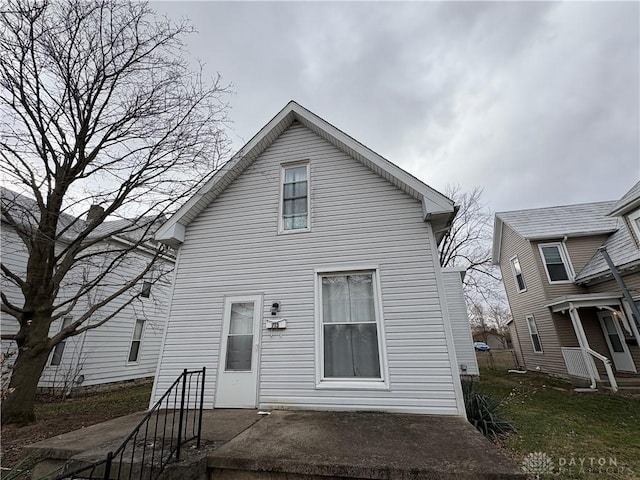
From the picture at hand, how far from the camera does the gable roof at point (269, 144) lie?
512 centimetres

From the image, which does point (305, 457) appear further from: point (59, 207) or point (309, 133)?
point (59, 207)

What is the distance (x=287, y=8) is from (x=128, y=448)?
11.7m

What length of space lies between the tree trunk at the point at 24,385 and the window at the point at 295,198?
6150 millimetres

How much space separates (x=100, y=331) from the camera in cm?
1018

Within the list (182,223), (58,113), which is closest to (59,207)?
(58,113)

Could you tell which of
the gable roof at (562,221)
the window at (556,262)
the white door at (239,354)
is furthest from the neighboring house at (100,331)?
the window at (556,262)

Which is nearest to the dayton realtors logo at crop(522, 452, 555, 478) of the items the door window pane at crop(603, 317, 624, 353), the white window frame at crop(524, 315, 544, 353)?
the door window pane at crop(603, 317, 624, 353)

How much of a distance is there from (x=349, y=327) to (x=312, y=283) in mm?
1098

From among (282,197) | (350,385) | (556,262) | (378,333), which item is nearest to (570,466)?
(378,333)

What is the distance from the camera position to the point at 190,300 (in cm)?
577

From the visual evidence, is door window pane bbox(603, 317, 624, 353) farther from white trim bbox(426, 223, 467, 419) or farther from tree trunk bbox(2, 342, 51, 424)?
tree trunk bbox(2, 342, 51, 424)

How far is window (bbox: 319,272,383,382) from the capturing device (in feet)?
15.7

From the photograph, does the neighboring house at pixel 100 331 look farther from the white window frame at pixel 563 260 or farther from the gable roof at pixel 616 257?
the gable roof at pixel 616 257

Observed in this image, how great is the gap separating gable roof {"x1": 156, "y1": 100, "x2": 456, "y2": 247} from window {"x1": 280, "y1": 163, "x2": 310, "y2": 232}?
90cm
